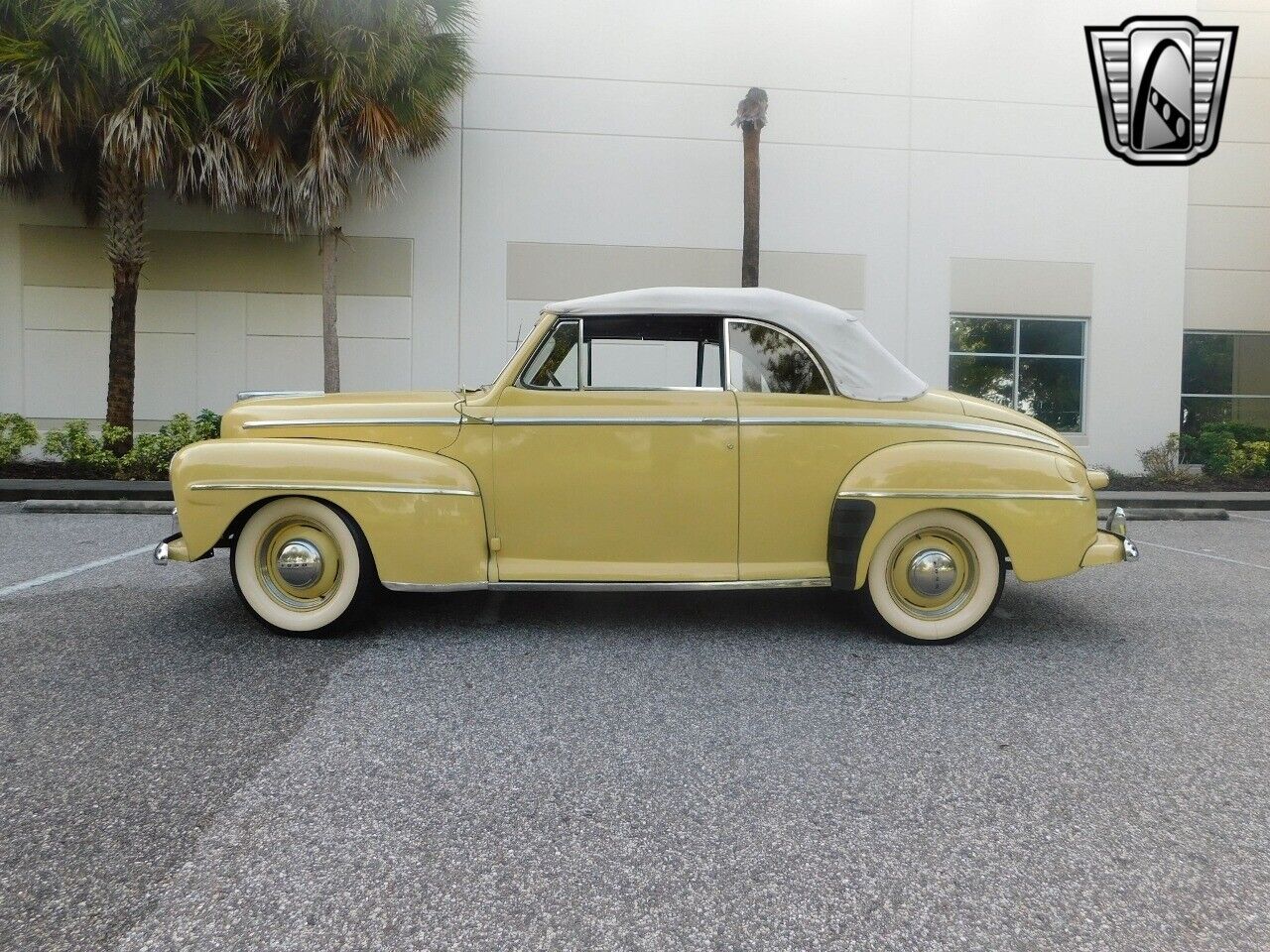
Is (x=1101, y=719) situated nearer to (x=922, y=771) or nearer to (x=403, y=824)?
(x=922, y=771)

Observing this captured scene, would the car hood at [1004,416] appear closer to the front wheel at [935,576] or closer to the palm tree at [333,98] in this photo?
the front wheel at [935,576]

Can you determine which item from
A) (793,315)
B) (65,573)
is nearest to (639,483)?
(793,315)

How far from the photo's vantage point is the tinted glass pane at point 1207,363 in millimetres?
13602

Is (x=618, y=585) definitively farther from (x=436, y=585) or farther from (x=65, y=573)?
(x=65, y=573)

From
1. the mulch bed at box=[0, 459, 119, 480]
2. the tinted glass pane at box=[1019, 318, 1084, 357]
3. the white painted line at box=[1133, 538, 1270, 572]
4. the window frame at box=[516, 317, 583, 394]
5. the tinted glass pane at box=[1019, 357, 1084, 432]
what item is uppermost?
the tinted glass pane at box=[1019, 318, 1084, 357]

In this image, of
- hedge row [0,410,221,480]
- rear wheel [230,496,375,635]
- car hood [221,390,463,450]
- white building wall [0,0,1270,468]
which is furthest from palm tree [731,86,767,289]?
rear wheel [230,496,375,635]

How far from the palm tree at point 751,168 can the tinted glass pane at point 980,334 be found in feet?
13.4

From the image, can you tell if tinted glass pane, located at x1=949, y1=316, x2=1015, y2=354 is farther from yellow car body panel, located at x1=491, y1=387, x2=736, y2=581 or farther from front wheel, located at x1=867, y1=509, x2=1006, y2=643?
yellow car body panel, located at x1=491, y1=387, x2=736, y2=581

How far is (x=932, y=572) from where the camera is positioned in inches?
144

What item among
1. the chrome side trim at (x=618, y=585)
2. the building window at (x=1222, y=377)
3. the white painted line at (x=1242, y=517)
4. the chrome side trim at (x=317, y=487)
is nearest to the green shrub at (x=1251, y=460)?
the building window at (x=1222, y=377)

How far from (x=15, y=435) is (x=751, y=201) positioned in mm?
10522

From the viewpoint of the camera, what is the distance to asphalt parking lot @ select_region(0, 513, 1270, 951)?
5.44 ft

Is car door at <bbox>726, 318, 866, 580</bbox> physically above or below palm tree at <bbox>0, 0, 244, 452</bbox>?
below

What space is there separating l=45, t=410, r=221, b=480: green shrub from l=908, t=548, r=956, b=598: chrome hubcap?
927cm
